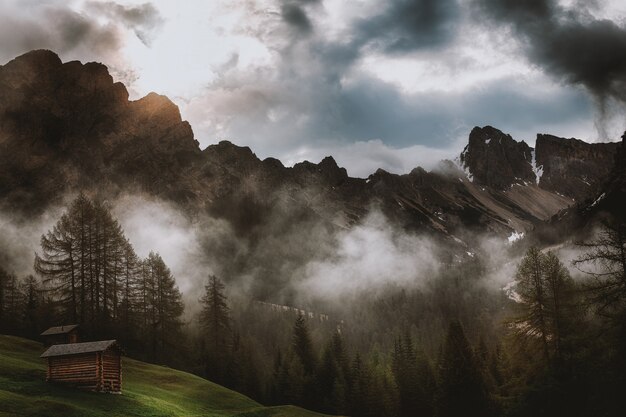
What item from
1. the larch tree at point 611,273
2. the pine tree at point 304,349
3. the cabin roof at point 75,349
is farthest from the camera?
the pine tree at point 304,349

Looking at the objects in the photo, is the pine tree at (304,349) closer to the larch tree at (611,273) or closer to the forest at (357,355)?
the forest at (357,355)

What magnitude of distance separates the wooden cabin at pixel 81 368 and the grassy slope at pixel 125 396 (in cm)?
147

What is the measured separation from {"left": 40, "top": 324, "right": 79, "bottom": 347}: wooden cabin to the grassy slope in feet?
Result: 4.63

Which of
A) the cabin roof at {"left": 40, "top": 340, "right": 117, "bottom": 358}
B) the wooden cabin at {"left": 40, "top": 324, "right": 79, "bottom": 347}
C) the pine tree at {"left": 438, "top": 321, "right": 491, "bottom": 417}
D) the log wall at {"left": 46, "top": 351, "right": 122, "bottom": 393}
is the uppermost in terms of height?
the wooden cabin at {"left": 40, "top": 324, "right": 79, "bottom": 347}

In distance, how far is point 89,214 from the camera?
74.0 m

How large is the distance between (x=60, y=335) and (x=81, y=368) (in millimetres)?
16640

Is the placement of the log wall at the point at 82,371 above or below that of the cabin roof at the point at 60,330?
below

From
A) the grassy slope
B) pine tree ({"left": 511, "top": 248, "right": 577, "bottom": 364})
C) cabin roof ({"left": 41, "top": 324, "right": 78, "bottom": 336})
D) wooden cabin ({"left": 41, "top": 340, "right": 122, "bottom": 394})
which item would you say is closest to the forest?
pine tree ({"left": 511, "top": 248, "right": 577, "bottom": 364})

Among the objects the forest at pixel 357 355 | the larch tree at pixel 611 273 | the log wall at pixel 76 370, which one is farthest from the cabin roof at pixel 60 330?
the larch tree at pixel 611 273

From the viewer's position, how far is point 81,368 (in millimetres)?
47531

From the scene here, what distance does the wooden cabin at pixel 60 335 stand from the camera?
61.6 m

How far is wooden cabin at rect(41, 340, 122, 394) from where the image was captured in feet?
154

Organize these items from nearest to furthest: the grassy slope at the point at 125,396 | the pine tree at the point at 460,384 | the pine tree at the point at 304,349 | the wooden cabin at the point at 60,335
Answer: the grassy slope at the point at 125,396, the wooden cabin at the point at 60,335, the pine tree at the point at 460,384, the pine tree at the point at 304,349

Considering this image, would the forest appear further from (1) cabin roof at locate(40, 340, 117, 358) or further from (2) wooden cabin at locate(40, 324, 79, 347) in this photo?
(1) cabin roof at locate(40, 340, 117, 358)
